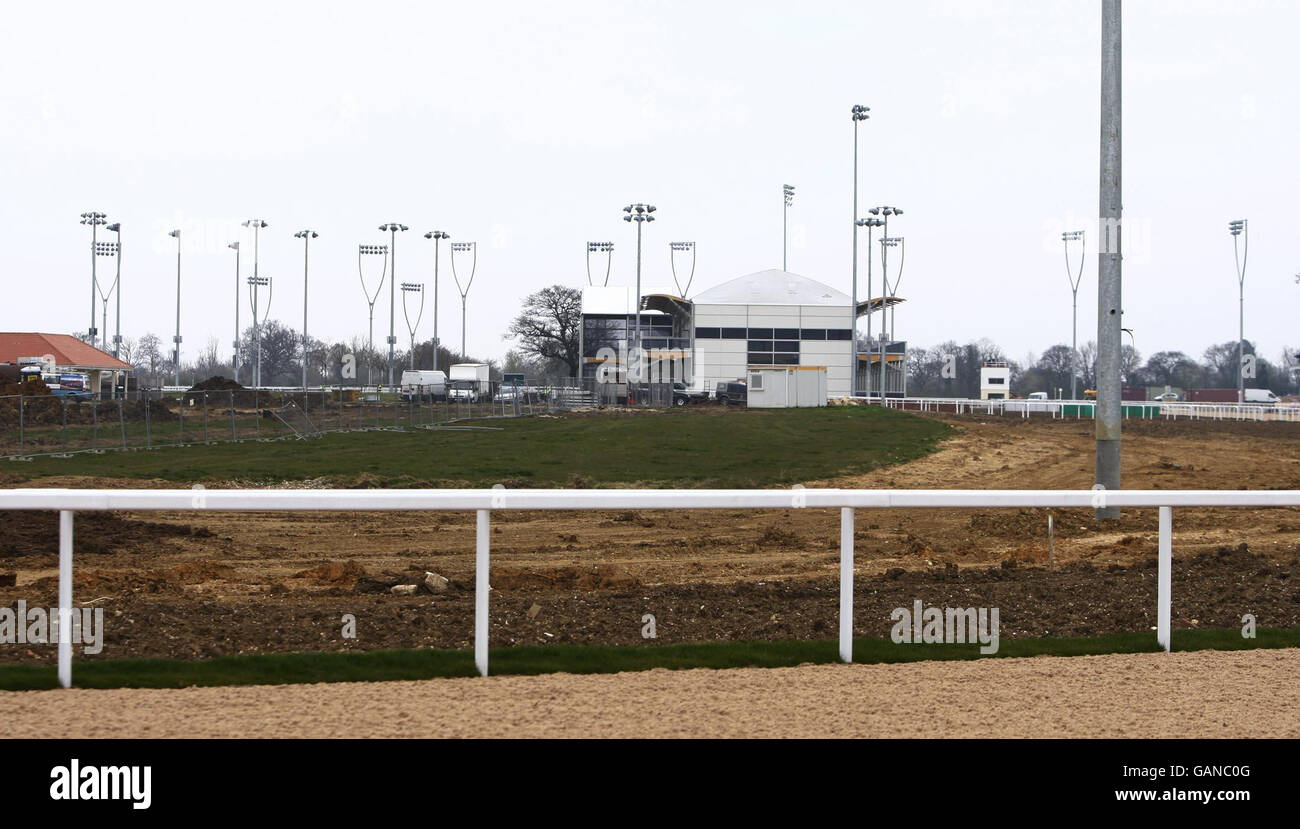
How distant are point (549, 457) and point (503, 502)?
66.1 feet

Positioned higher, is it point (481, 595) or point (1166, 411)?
point (1166, 411)

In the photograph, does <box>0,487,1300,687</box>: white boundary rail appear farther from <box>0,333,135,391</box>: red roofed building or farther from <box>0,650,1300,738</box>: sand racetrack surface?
<box>0,333,135,391</box>: red roofed building

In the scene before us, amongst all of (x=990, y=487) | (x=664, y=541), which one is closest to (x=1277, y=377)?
(x=990, y=487)

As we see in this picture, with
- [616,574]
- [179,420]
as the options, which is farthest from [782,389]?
[616,574]

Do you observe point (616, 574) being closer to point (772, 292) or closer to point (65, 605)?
point (65, 605)

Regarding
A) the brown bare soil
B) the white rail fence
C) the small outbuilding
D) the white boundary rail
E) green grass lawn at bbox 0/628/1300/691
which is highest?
the small outbuilding

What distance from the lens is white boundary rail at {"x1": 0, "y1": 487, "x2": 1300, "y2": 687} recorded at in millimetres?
6648

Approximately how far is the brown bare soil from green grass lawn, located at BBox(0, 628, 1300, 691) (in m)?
0.34

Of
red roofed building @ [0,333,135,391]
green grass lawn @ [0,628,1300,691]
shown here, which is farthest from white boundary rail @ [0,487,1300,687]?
red roofed building @ [0,333,135,391]

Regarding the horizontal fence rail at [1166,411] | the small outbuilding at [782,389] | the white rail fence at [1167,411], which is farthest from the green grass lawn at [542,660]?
the small outbuilding at [782,389]

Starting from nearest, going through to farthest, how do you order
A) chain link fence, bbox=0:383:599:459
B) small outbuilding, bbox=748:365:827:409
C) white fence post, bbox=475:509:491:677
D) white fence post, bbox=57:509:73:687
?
1. white fence post, bbox=57:509:73:687
2. white fence post, bbox=475:509:491:677
3. chain link fence, bbox=0:383:599:459
4. small outbuilding, bbox=748:365:827:409

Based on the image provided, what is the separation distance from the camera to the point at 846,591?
7480 mm

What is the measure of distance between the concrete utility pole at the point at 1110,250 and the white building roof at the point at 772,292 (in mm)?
65393

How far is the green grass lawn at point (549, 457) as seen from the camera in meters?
22.9
